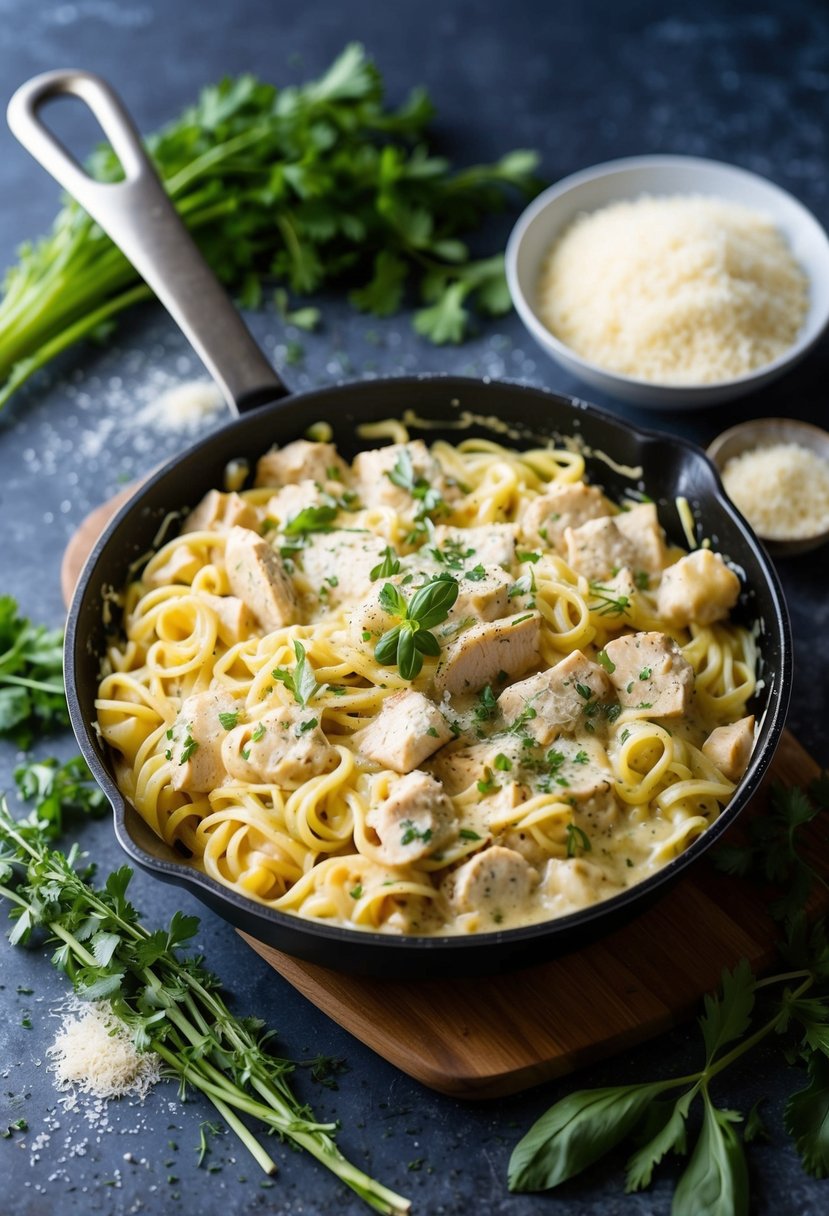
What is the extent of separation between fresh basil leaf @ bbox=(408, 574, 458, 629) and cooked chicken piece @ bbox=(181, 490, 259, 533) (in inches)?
42.8

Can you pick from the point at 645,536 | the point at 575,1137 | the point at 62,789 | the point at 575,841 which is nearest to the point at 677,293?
the point at 645,536

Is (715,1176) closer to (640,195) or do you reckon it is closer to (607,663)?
(607,663)

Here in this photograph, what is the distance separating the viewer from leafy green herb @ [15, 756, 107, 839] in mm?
5031

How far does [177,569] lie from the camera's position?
5090 mm

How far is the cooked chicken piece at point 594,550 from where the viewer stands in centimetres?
496

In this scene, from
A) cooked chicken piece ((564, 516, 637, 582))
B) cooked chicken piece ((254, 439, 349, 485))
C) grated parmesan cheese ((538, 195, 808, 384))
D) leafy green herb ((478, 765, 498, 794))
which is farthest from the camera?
grated parmesan cheese ((538, 195, 808, 384))

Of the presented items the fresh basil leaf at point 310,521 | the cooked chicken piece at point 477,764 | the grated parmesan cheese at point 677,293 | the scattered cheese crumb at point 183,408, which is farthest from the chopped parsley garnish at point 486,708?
the scattered cheese crumb at point 183,408

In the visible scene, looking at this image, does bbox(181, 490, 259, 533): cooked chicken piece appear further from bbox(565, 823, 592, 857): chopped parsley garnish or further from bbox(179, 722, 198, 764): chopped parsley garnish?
bbox(565, 823, 592, 857): chopped parsley garnish

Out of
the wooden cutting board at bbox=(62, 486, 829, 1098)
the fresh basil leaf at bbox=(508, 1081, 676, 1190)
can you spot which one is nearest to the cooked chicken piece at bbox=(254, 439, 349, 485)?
the wooden cutting board at bbox=(62, 486, 829, 1098)

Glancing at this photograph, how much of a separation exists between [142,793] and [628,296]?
3.58 metres

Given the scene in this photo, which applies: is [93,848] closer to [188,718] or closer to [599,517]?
[188,718]

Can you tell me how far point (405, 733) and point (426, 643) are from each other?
344 millimetres

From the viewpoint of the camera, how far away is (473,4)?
8625 millimetres

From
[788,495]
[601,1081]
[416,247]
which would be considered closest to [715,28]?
[416,247]
